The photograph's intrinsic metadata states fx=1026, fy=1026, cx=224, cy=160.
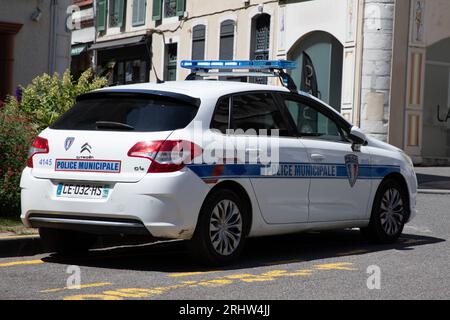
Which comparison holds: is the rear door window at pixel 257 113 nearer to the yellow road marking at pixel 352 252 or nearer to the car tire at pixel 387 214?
the yellow road marking at pixel 352 252

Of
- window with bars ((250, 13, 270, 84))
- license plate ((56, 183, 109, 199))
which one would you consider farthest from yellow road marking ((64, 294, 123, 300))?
window with bars ((250, 13, 270, 84))

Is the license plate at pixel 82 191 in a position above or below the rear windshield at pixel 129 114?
below

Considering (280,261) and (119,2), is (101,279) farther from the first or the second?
(119,2)

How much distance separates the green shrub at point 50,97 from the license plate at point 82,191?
466cm

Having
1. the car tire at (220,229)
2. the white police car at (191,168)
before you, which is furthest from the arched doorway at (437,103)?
the car tire at (220,229)

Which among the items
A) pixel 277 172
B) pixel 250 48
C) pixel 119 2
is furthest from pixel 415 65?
pixel 277 172

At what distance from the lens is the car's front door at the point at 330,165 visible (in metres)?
9.81

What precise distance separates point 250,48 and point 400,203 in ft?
68.7

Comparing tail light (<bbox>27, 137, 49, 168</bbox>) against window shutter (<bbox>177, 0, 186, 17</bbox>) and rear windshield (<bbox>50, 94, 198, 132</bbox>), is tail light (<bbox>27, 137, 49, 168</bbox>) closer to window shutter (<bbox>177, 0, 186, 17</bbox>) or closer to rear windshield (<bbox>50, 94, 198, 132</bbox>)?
rear windshield (<bbox>50, 94, 198, 132</bbox>)

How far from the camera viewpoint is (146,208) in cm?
828

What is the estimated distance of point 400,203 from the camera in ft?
36.0

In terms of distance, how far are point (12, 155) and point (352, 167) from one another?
373 cm

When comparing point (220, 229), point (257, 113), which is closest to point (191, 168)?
point (220, 229)
